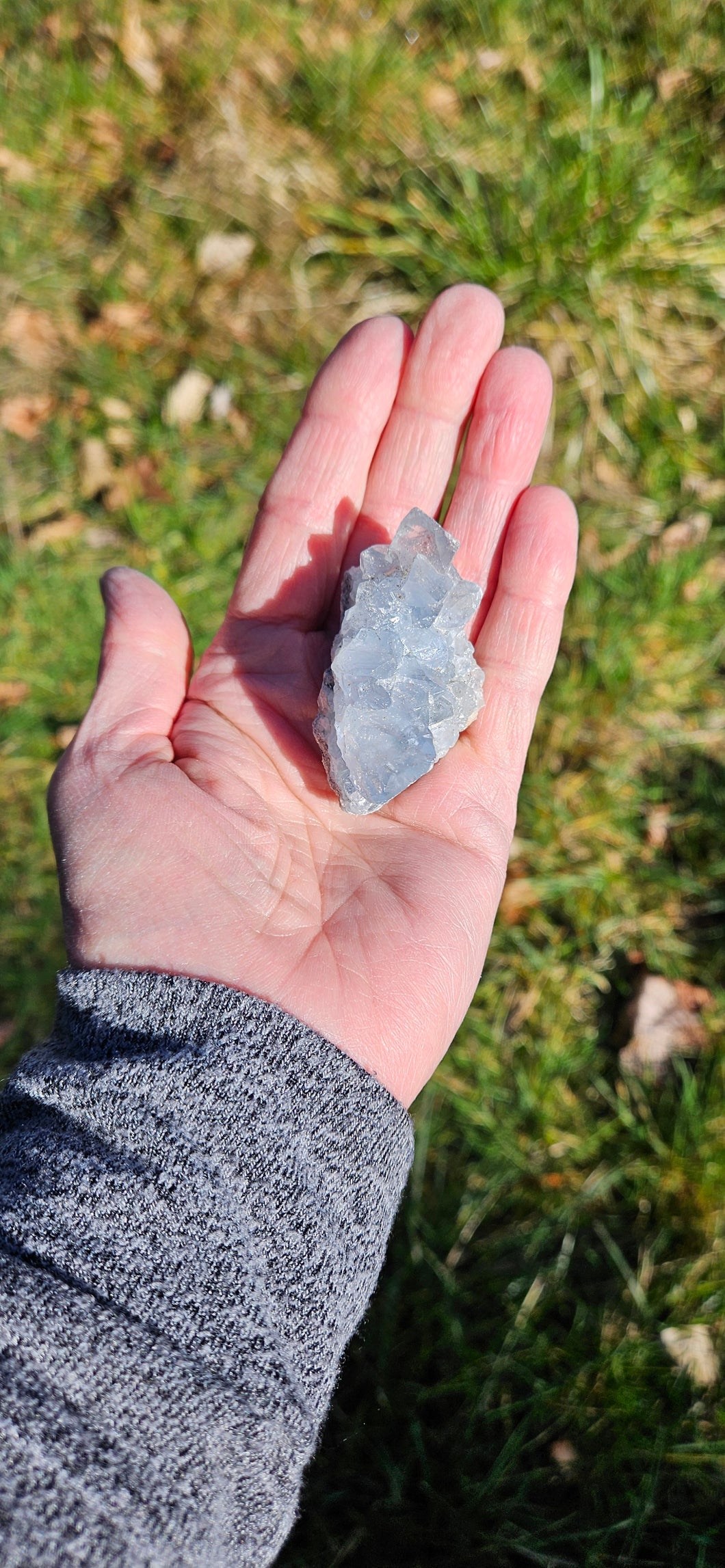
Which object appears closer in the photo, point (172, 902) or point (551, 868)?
point (172, 902)

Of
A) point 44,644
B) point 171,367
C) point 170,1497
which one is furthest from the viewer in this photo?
point 171,367

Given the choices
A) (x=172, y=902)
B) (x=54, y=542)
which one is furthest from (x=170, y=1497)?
(x=54, y=542)

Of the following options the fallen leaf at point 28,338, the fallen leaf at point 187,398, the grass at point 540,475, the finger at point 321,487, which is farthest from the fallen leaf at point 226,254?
the finger at point 321,487

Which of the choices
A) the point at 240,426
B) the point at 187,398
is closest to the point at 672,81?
the point at 240,426

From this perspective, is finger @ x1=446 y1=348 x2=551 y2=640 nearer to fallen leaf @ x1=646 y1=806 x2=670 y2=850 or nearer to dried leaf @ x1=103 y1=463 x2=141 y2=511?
fallen leaf @ x1=646 y1=806 x2=670 y2=850

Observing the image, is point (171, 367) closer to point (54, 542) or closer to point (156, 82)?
point (54, 542)

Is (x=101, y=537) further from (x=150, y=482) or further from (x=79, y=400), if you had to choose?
(x=79, y=400)

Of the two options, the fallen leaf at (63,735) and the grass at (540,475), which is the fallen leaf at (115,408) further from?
the fallen leaf at (63,735)
